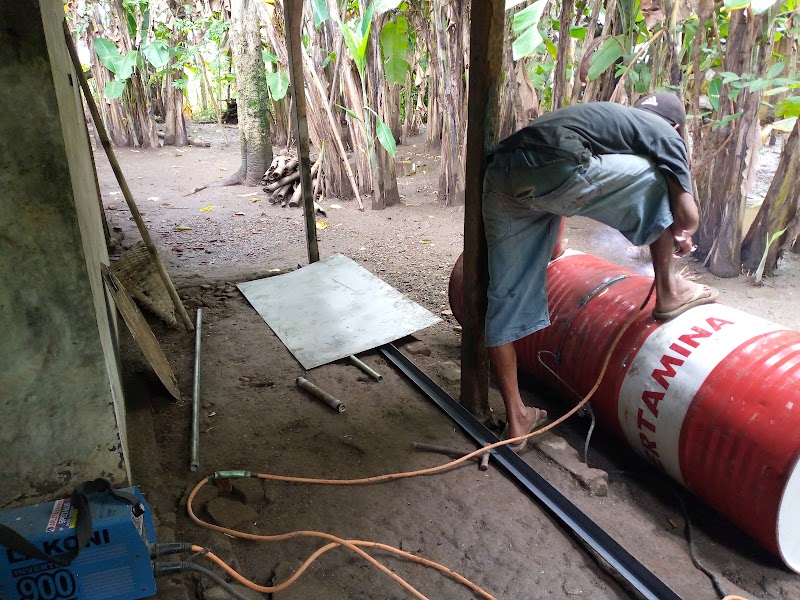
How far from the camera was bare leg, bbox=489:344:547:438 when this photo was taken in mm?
2516

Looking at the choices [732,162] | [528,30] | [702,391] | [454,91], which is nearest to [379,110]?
[454,91]

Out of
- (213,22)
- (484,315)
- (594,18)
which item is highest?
(213,22)

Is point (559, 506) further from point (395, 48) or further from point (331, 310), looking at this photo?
point (395, 48)

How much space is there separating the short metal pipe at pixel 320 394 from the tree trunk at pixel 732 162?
138 inches

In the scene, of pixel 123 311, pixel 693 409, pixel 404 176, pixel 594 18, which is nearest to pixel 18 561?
pixel 123 311

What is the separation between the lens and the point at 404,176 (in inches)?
329

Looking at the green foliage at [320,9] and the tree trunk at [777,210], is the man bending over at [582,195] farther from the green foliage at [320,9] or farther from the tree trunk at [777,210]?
the green foliage at [320,9]

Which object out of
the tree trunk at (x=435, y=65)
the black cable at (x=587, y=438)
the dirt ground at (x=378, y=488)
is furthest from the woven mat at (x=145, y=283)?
the tree trunk at (x=435, y=65)

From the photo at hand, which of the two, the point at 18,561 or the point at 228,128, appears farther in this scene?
the point at 228,128

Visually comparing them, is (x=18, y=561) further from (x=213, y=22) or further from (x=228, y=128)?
(x=228, y=128)

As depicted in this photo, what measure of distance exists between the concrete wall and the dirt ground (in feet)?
1.58

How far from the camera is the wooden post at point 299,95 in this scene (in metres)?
4.09

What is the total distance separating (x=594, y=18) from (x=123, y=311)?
4.14 metres

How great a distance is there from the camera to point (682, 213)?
2234 millimetres
